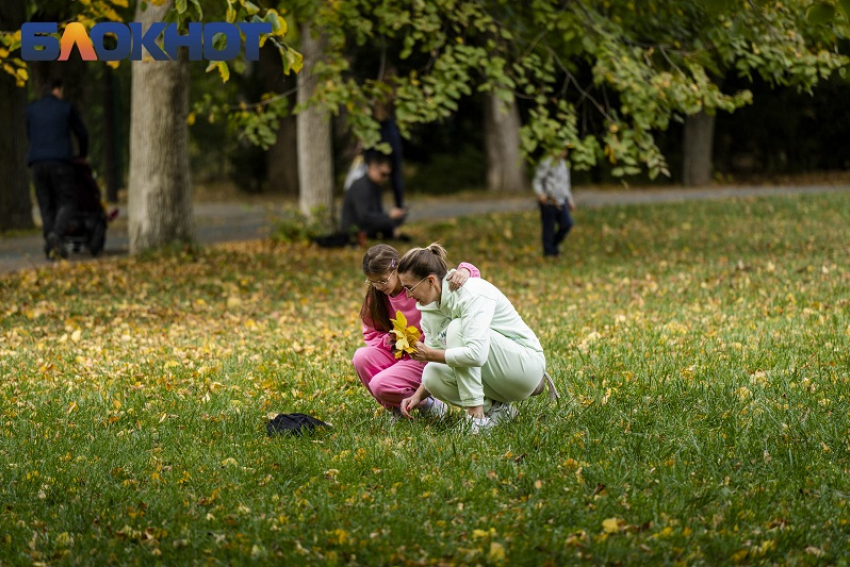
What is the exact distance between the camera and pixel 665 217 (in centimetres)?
2016

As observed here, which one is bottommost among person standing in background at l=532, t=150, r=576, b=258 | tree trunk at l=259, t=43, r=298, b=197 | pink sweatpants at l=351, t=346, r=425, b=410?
pink sweatpants at l=351, t=346, r=425, b=410

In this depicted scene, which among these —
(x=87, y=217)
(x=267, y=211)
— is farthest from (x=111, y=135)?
(x=87, y=217)

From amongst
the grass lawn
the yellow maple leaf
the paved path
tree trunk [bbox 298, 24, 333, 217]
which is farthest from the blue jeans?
the yellow maple leaf

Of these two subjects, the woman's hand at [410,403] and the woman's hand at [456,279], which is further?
the woman's hand at [410,403]

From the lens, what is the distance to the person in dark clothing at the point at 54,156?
14039mm

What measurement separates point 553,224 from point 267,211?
6.05 metres

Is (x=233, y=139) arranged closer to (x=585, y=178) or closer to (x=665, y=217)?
(x=585, y=178)

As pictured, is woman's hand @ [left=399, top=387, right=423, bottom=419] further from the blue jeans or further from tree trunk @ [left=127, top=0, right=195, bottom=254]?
tree trunk @ [left=127, top=0, right=195, bottom=254]

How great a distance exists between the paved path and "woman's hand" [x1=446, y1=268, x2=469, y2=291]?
975 cm

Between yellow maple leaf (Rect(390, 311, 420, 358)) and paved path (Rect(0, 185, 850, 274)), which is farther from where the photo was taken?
paved path (Rect(0, 185, 850, 274))

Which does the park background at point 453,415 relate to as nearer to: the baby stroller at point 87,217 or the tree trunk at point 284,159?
the baby stroller at point 87,217

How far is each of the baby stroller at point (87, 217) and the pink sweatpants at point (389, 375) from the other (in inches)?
371

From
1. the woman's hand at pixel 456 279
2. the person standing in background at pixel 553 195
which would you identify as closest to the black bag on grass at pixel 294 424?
the woman's hand at pixel 456 279

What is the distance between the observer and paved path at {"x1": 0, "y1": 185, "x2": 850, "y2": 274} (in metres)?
16.1
